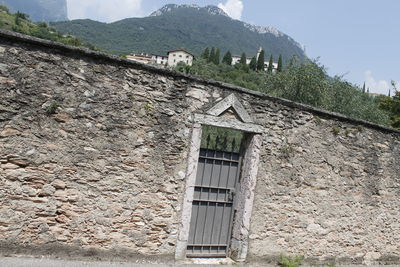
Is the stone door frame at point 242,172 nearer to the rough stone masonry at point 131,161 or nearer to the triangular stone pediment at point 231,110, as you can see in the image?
the triangular stone pediment at point 231,110

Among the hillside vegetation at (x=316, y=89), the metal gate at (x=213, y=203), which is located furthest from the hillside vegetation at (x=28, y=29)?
the metal gate at (x=213, y=203)

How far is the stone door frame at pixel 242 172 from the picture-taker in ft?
17.1

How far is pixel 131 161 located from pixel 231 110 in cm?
180

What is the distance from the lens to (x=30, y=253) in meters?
4.28

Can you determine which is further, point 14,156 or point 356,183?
point 356,183

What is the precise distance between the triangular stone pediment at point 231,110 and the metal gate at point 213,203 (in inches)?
25.0

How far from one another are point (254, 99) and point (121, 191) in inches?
103

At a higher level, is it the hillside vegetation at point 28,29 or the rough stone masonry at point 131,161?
the hillside vegetation at point 28,29

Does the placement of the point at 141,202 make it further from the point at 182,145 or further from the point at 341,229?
the point at 341,229

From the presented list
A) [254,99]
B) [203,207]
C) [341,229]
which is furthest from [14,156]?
[341,229]

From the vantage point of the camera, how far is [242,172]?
19.0 ft

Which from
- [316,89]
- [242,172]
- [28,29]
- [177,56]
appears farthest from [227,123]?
[177,56]

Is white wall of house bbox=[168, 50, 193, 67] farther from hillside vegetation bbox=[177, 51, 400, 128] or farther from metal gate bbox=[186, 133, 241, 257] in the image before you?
metal gate bbox=[186, 133, 241, 257]

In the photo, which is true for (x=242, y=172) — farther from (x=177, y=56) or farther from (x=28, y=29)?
(x=177, y=56)
